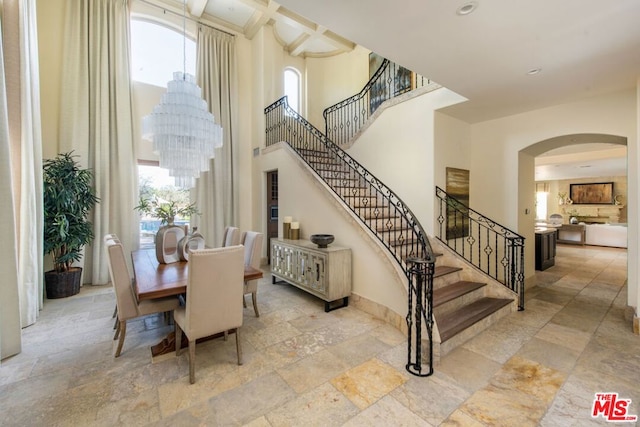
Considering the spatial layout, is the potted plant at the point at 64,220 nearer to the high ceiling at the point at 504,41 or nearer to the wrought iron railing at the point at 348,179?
the wrought iron railing at the point at 348,179

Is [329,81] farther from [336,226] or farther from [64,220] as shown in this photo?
[64,220]

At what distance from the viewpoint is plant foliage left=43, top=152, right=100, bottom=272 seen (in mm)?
4039

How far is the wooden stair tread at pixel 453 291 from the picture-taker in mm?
3275

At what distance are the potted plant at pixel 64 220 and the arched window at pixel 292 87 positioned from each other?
5.01 m

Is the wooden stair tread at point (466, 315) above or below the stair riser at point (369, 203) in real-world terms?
below

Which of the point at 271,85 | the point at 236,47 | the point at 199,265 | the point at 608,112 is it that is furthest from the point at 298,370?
the point at 236,47

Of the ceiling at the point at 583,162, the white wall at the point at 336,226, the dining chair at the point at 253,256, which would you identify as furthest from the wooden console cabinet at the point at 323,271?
the ceiling at the point at 583,162

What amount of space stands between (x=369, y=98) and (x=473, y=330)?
5096mm

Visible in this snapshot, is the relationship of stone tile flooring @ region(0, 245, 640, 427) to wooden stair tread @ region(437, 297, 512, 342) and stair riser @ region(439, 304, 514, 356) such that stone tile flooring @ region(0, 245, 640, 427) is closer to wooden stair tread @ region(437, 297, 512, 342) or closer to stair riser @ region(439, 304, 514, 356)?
stair riser @ region(439, 304, 514, 356)

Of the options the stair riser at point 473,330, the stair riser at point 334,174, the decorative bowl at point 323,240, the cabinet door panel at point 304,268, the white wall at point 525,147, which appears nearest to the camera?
the stair riser at point 473,330

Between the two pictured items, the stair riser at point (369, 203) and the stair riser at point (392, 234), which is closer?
the stair riser at point (392, 234)

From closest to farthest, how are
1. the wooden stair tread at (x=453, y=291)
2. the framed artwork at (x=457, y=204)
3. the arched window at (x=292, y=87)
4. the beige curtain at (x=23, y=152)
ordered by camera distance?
the beige curtain at (x=23, y=152), the wooden stair tread at (x=453, y=291), the framed artwork at (x=457, y=204), the arched window at (x=292, y=87)

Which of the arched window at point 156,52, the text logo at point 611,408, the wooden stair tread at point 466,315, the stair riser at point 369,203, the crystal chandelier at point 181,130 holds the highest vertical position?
the arched window at point 156,52

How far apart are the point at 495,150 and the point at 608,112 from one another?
1.37m
